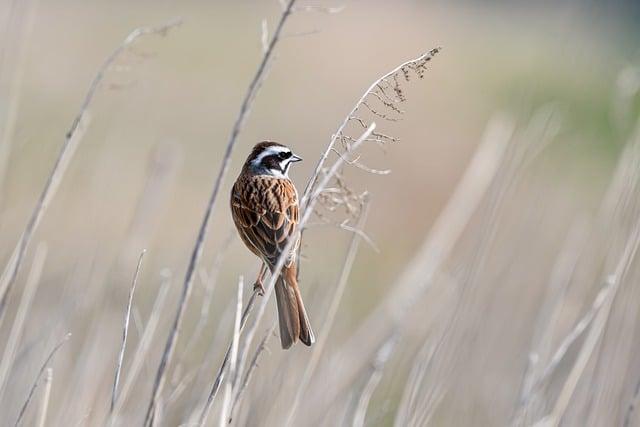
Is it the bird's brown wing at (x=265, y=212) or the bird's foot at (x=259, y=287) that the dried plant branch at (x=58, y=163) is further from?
the bird's brown wing at (x=265, y=212)

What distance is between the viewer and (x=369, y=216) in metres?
12.1

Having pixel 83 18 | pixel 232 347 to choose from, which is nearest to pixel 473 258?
pixel 232 347

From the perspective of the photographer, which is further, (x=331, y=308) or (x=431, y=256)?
(x=431, y=256)

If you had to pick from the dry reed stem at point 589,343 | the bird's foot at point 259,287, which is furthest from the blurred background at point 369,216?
the bird's foot at point 259,287

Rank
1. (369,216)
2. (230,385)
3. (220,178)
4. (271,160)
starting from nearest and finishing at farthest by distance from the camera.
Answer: (220,178) → (230,385) → (271,160) → (369,216)

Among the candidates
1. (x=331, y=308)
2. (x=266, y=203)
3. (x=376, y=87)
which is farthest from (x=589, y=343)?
(x=376, y=87)

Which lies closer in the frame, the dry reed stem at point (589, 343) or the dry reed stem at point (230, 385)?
the dry reed stem at point (230, 385)

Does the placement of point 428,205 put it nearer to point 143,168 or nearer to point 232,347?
point 143,168

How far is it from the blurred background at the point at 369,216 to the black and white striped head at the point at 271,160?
415 mm

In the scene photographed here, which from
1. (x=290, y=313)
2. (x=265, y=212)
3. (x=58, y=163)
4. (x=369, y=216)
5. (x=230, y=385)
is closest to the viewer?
(x=230, y=385)

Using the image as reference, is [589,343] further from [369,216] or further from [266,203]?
[369,216]

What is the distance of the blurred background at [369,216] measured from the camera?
3.46 metres

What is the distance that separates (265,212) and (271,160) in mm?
205

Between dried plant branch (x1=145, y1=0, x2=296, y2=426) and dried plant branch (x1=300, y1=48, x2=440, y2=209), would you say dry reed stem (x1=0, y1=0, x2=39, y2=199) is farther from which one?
dried plant branch (x1=145, y1=0, x2=296, y2=426)
